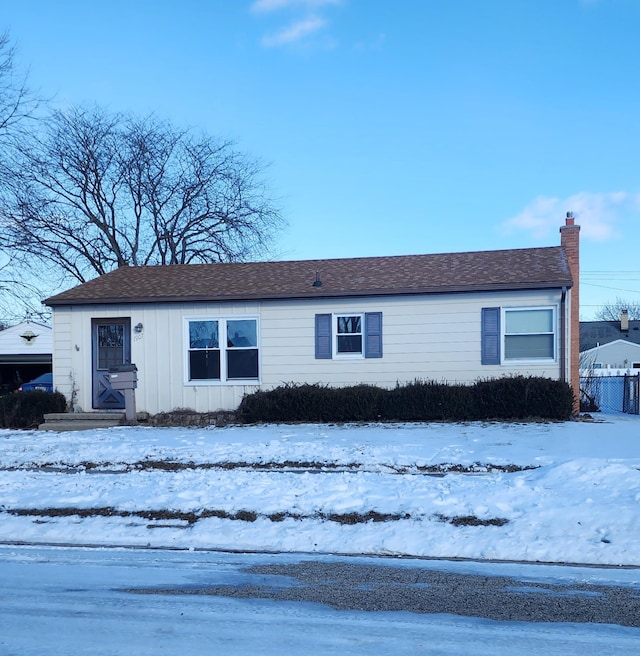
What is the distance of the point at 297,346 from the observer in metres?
16.8

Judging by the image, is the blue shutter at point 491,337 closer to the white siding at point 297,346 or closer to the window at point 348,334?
the white siding at point 297,346

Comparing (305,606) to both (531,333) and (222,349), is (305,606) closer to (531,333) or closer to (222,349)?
(531,333)

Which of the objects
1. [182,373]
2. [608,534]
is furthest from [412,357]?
[608,534]

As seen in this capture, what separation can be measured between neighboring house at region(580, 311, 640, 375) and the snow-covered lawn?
41.2 m

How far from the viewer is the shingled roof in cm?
1619

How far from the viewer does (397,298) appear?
648 inches

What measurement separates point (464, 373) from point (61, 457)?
8.83m

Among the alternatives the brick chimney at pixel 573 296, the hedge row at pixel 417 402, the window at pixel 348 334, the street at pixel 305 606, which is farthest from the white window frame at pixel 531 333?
the street at pixel 305 606

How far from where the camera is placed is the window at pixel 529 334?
15883 millimetres

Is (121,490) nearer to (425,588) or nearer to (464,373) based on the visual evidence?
Answer: (425,588)

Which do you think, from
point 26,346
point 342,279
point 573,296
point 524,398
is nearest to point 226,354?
point 342,279

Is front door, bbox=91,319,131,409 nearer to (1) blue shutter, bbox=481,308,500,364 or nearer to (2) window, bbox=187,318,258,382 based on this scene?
(2) window, bbox=187,318,258,382

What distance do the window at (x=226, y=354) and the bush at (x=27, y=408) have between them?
3.32 meters

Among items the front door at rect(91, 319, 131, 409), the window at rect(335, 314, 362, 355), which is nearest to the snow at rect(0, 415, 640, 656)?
the window at rect(335, 314, 362, 355)
